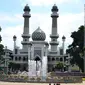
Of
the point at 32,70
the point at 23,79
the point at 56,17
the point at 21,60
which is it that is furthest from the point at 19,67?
the point at 23,79

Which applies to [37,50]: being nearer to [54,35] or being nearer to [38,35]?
[38,35]

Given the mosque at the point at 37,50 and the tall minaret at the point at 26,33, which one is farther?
the tall minaret at the point at 26,33

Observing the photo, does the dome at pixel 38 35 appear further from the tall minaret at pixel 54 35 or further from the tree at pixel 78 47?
the tree at pixel 78 47

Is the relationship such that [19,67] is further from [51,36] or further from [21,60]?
[51,36]

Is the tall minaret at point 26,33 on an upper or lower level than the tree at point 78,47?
upper

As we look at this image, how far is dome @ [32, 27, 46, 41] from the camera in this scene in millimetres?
119500

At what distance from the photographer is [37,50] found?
122 m

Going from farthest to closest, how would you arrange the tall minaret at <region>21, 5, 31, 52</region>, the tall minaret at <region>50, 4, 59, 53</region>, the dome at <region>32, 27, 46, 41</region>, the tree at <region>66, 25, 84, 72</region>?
the tall minaret at <region>21, 5, 31, 52</region>, the tall minaret at <region>50, 4, 59, 53</region>, the dome at <region>32, 27, 46, 41</region>, the tree at <region>66, 25, 84, 72</region>

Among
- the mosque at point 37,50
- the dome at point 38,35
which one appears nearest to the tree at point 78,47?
the dome at point 38,35

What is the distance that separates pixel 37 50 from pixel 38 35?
244 inches

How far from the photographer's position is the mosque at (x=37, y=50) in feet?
399

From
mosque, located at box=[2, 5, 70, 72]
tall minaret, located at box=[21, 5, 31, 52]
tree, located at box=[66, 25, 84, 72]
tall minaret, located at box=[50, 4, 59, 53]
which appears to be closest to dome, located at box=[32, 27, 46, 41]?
mosque, located at box=[2, 5, 70, 72]

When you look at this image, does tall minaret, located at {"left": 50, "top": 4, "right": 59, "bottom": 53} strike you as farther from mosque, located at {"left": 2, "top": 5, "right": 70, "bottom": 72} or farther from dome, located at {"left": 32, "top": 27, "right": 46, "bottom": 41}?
dome, located at {"left": 32, "top": 27, "right": 46, "bottom": 41}

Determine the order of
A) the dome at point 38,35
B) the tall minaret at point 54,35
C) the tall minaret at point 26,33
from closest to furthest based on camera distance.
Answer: the dome at point 38,35 < the tall minaret at point 54,35 < the tall minaret at point 26,33
